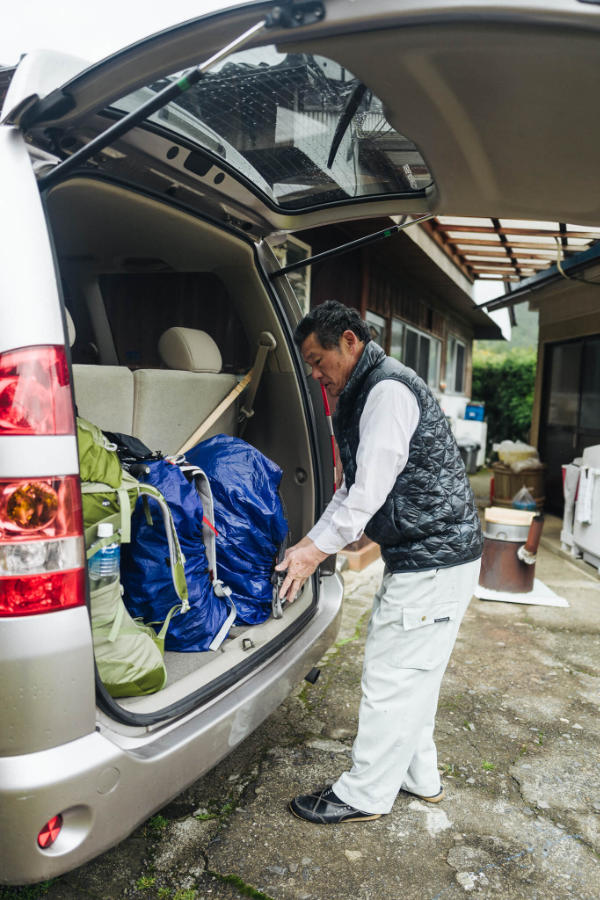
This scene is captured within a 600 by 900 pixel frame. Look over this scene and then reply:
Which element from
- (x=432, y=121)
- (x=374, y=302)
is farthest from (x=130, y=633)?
(x=374, y=302)

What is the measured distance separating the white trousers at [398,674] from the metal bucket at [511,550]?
273 centimetres

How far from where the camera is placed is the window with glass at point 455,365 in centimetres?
1388

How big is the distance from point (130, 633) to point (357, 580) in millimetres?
3323

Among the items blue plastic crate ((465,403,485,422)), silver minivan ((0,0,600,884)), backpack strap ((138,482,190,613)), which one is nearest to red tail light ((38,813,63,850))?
silver minivan ((0,0,600,884))

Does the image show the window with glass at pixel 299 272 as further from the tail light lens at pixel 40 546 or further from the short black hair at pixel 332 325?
the tail light lens at pixel 40 546

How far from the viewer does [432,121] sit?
1.67 metres

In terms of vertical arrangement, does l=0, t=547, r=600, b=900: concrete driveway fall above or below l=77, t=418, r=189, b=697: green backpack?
below

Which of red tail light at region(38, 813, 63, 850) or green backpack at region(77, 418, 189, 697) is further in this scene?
green backpack at region(77, 418, 189, 697)

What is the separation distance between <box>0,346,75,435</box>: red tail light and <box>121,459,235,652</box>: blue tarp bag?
2.35 feet

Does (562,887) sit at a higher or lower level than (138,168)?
lower

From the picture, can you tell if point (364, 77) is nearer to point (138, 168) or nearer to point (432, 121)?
point (432, 121)

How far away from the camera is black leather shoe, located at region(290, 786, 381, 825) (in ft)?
7.14

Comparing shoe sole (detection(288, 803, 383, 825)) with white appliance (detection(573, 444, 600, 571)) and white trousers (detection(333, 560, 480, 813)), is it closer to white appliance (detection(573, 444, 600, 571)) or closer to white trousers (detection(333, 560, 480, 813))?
white trousers (detection(333, 560, 480, 813))

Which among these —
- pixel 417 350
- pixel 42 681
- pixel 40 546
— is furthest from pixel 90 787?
pixel 417 350
